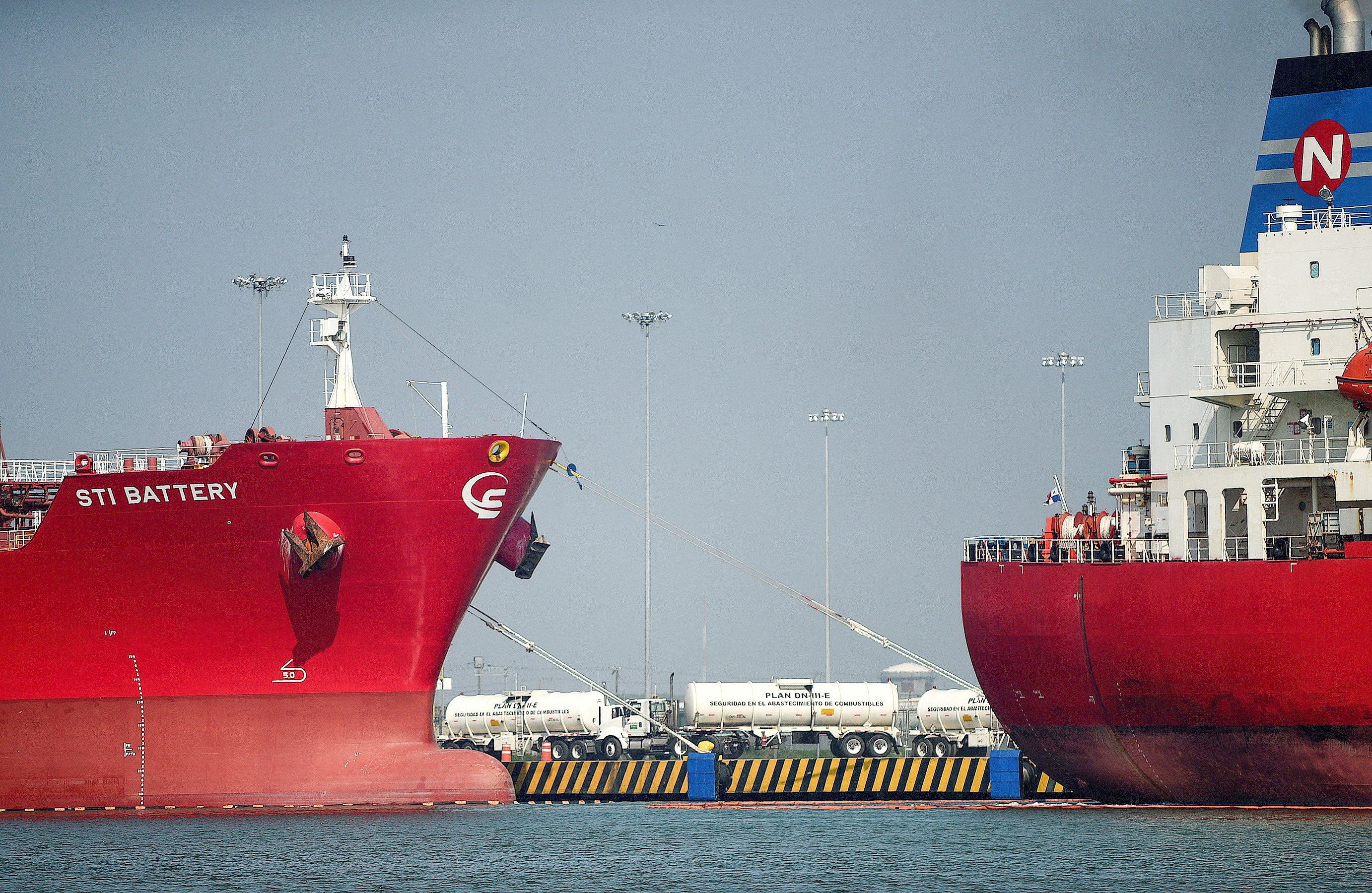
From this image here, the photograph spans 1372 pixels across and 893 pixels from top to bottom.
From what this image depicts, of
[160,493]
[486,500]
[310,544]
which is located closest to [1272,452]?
[486,500]

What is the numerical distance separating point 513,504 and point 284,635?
4946 millimetres

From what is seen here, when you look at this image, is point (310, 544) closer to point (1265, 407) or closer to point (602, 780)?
point (602, 780)

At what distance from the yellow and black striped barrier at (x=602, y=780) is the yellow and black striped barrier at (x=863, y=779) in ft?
4.49

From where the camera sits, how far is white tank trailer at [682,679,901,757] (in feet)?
170

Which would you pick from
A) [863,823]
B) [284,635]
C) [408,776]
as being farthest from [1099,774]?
[284,635]

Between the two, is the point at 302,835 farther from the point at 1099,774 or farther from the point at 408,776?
the point at 1099,774

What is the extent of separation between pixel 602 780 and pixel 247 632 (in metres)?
8.43

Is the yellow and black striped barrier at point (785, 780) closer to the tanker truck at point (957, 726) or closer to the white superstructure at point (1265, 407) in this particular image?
the white superstructure at point (1265, 407)

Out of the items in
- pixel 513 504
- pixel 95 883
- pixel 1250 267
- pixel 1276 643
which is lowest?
pixel 95 883

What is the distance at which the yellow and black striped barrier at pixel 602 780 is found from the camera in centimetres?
3919

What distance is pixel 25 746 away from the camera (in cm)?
3638

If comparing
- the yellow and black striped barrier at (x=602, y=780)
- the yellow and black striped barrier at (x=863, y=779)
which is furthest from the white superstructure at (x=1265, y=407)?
the yellow and black striped barrier at (x=602, y=780)

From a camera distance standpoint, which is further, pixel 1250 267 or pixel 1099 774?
pixel 1250 267

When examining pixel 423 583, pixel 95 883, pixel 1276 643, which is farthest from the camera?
pixel 423 583
